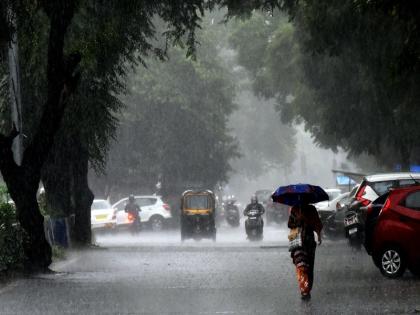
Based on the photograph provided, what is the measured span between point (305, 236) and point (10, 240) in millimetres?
6898

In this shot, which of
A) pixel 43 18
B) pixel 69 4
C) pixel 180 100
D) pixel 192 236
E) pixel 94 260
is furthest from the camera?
pixel 180 100

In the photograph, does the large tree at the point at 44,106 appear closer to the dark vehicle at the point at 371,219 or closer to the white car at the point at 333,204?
the dark vehicle at the point at 371,219

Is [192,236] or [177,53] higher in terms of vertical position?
[177,53]

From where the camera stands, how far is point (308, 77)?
142ft

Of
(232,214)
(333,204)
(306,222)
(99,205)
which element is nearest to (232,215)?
(232,214)

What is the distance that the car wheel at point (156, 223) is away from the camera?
56.4 m

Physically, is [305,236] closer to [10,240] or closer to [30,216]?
[10,240]

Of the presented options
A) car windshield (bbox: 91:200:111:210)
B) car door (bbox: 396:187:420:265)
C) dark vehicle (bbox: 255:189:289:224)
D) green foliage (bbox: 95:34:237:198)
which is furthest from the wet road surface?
green foliage (bbox: 95:34:237:198)

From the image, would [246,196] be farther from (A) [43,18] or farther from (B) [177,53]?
(A) [43,18]

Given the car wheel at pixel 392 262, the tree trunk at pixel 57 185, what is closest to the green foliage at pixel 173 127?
the tree trunk at pixel 57 185

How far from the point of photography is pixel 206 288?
749 inches

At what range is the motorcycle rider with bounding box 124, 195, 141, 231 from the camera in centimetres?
5053

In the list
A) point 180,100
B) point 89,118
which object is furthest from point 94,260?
point 180,100

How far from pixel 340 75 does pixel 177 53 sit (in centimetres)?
2947
